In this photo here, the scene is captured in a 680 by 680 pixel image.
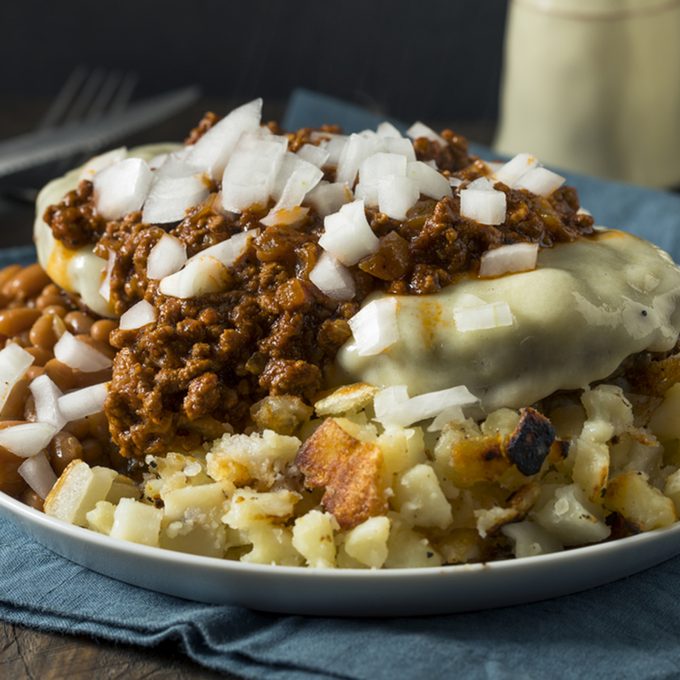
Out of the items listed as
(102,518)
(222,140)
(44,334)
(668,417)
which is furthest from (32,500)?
(668,417)

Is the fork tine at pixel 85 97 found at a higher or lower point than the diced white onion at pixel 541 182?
lower

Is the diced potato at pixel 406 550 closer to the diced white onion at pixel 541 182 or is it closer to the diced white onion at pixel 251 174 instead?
the diced white onion at pixel 251 174

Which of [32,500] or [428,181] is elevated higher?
[428,181]

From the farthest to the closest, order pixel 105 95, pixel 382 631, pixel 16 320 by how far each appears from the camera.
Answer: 1. pixel 105 95
2. pixel 16 320
3. pixel 382 631

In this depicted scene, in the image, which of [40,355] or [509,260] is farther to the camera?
[40,355]

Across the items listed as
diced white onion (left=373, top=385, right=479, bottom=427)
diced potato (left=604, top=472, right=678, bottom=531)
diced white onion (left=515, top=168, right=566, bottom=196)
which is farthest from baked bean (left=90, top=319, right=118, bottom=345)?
diced potato (left=604, top=472, right=678, bottom=531)

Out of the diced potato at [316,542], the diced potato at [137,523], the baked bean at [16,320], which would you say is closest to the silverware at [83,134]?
the baked bean at [16,320]

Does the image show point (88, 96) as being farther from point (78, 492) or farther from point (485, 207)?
point (78, 492)
